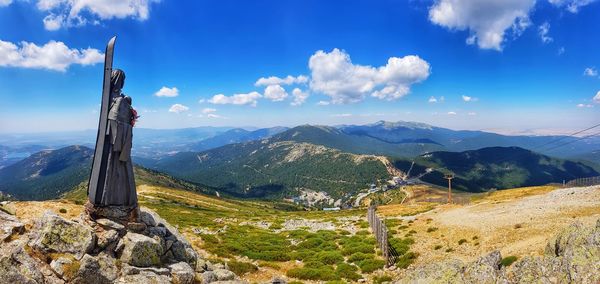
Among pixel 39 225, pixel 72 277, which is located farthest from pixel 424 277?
pixel 39 225

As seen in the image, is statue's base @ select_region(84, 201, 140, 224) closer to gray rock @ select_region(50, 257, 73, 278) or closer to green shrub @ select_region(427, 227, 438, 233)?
gray rock @ select_region(50, 257, 73, 278)

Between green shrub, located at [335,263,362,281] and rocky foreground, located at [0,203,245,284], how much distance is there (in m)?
10.7

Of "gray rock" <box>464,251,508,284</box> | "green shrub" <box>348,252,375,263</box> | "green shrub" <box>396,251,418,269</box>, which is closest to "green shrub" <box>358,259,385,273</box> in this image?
"green shrub" <box>348,252,375,263</box>

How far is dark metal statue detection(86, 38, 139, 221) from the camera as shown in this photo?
18656 millimetres

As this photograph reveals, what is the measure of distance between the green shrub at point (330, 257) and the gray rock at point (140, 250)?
1700cm

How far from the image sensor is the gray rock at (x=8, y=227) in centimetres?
1545

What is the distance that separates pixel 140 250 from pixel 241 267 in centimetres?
1228

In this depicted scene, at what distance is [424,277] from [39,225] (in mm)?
18126

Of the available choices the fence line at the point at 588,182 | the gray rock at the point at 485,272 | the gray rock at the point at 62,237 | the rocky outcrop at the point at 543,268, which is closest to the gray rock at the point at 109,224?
the gray rock at the point at 62,237

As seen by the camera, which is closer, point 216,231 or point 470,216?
point 470,216

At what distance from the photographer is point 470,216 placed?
39.4 m

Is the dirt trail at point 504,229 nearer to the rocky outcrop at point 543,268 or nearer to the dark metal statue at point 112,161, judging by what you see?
the rocky outcrop at point 543,268

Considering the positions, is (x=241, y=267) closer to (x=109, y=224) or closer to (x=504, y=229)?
(x=109, y=224)

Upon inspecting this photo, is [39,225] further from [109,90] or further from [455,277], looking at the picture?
[455,277]
